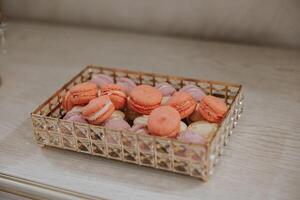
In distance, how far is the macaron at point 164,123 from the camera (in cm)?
60

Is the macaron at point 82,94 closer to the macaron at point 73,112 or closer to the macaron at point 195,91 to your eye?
the macaron at point 73,112

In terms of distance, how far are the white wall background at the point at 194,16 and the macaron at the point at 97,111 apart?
0.45m

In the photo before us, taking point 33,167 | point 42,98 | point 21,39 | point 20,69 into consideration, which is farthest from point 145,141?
point 21,39

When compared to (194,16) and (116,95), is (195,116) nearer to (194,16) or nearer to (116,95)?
(116,95)

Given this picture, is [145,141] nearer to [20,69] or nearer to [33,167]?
[33,167]

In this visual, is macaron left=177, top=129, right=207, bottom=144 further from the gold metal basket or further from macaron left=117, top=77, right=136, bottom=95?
macaron left=117, top=77, right=136, bottom=95

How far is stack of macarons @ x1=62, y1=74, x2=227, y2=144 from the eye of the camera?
23.9 inches

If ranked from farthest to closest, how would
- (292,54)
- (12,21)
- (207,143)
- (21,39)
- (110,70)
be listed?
(12,21) → (21,39) → (292,54) → (110,70) → (207,143)

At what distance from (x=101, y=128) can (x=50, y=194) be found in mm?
109

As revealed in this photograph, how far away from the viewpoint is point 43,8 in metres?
1.20

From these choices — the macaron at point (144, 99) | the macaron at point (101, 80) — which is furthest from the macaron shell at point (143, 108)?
the macaron at point (101, 80)

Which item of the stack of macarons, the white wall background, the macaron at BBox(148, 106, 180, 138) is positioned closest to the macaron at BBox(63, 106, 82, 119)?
the stack of macarons

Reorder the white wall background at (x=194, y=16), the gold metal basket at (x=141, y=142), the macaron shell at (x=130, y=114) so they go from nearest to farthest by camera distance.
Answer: the gold metal basket at (x=141, y=142) → the macaron shell at (x=130, y=114) → the white wall background at (x=194, y=16)

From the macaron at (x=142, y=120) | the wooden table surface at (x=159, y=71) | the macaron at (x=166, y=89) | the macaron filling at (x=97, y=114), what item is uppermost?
the macaron at (x=166, y=89)
